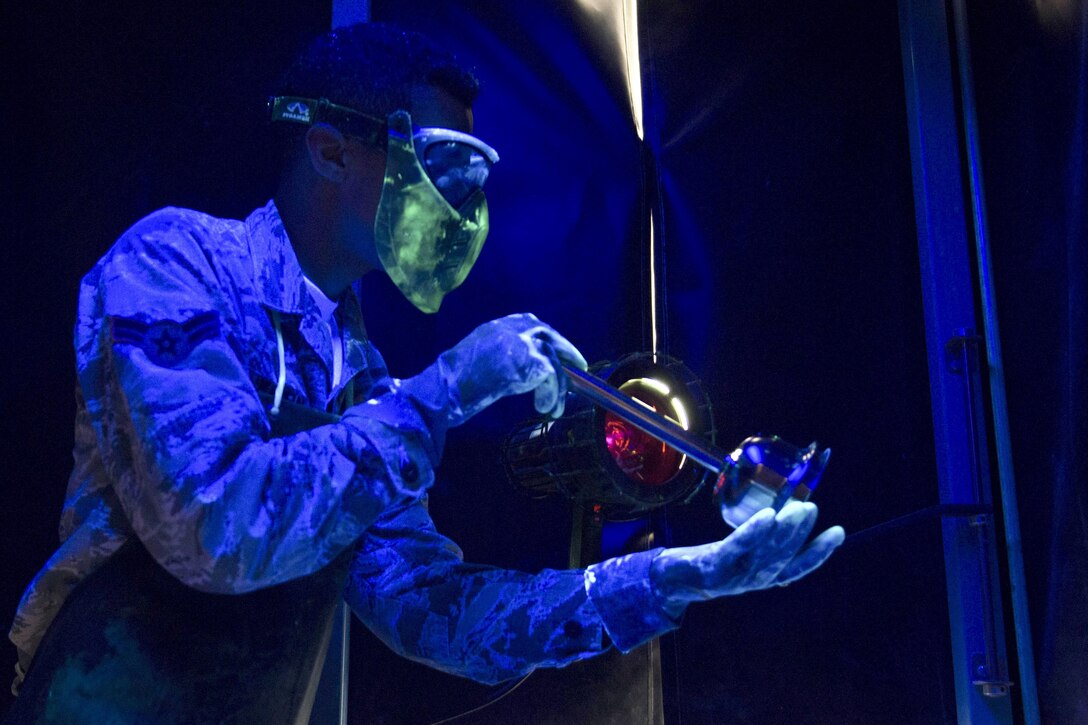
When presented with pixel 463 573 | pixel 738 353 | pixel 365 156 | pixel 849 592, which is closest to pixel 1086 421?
Result: pixel 849 592

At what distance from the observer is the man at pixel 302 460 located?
3.67 ft

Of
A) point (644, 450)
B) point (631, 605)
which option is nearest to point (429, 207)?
point (631, 605)

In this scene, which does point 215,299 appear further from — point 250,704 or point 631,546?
point 631,546

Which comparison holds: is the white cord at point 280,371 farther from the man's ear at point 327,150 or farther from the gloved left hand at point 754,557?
the gloved left hand at point 754,557

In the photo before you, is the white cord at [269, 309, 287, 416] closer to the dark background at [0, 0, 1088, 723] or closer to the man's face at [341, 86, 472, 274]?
the man's face at [341, 86, 472, 274]

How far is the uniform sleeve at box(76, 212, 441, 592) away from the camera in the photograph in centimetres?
109

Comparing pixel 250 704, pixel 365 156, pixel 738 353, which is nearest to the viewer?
pixel 250 704

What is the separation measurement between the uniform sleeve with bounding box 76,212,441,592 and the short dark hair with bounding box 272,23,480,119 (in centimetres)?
40

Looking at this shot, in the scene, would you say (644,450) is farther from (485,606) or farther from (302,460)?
(302,460)

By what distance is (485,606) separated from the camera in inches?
56.3

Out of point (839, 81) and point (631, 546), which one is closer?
Result: point (839, 81)

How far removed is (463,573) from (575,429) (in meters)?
0.49

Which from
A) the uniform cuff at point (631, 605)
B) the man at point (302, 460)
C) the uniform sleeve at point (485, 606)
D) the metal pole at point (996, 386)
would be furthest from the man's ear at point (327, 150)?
the metal pole at point (996, 386)

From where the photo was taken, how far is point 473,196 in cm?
153
